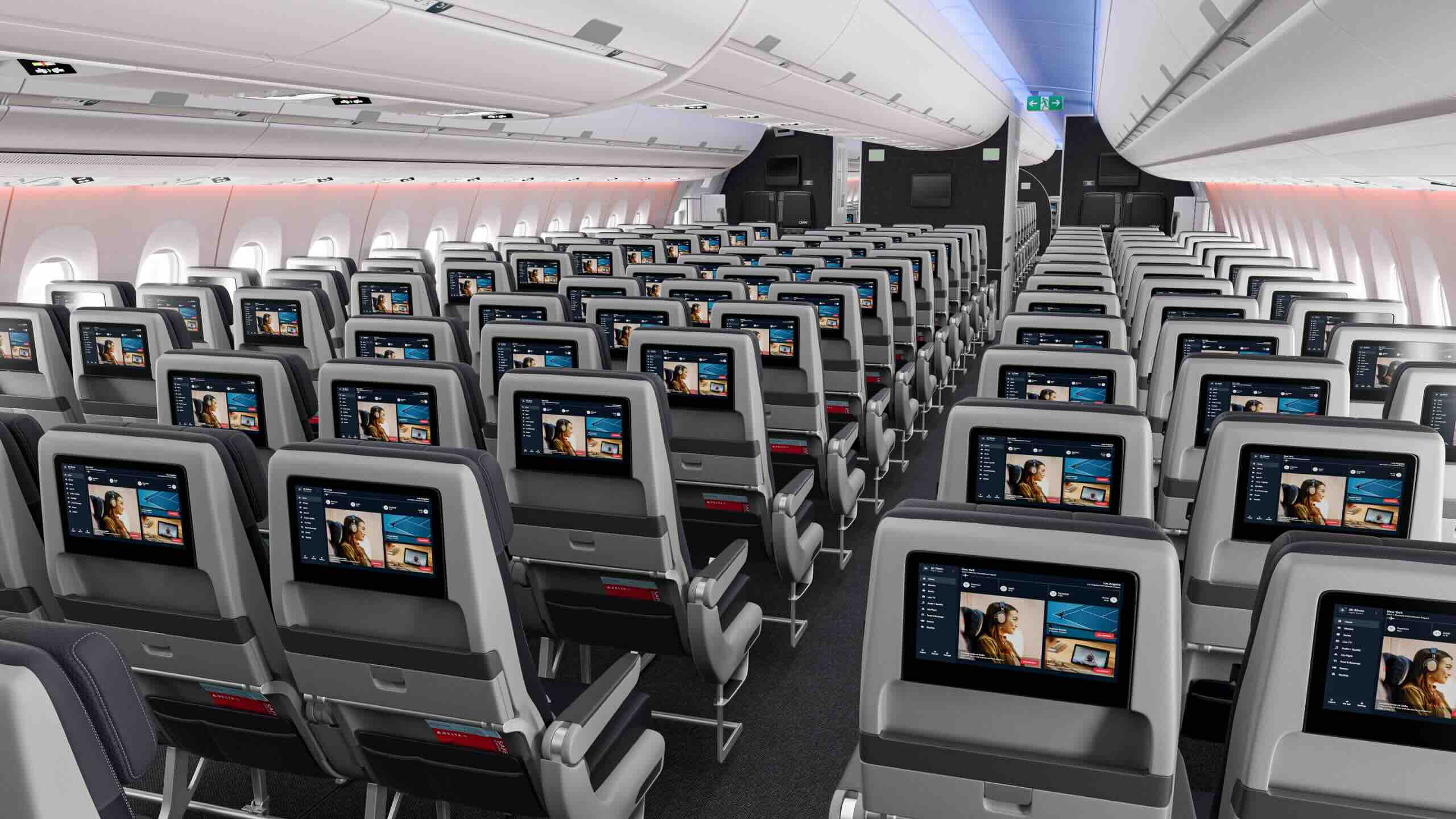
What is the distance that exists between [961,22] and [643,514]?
11.4 meters

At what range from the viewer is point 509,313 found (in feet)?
22.7

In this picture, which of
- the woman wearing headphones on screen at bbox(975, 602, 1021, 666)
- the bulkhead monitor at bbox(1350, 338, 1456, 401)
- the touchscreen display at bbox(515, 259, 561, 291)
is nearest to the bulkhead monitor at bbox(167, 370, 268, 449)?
the woman wearing headphones on screen at bbox(975, 602, 1021, 666)

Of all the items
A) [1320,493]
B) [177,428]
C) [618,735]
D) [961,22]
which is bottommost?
[618,735]

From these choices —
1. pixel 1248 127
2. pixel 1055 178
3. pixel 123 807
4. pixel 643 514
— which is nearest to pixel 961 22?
pixel 1248 127

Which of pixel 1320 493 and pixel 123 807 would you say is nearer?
pixel 123 807

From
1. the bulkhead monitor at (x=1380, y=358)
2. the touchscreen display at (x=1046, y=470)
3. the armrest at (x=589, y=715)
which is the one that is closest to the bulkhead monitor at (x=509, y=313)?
the armrest at (x=589, y=715)

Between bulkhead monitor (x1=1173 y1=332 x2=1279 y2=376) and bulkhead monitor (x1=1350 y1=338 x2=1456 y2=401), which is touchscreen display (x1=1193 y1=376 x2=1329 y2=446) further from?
bulkhead monitor (x1=1350 y1=338 x2=1456 y2=401)

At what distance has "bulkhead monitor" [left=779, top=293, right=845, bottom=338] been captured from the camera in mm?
7102

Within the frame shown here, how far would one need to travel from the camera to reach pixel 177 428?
9.76ft

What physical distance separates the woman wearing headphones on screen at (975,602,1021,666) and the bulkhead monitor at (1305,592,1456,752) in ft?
1.81

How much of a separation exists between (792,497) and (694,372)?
734mm

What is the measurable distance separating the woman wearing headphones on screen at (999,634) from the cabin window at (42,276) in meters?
10.6

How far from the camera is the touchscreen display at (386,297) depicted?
8.76 m

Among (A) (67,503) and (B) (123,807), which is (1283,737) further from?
(A) (67,503)
